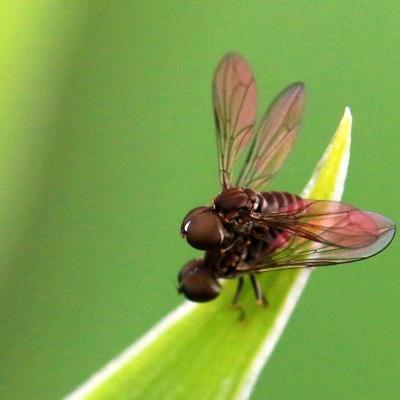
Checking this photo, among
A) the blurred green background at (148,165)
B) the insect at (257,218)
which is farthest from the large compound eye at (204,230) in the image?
the blurred green background at (148,165)

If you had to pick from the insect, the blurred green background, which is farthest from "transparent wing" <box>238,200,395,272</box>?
the blurred green background

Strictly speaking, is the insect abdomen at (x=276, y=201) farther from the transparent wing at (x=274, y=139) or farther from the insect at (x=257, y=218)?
the transparent wing at (x=274, y=139)

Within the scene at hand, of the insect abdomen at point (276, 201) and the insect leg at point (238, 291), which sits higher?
the insect abdomen at point (276, 201)

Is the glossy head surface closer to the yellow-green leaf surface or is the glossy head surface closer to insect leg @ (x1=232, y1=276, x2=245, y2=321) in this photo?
insect leg @ (x1=232, y1=276, x2=245, y2=321)

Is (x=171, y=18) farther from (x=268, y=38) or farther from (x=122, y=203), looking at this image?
(x=122, y=203)

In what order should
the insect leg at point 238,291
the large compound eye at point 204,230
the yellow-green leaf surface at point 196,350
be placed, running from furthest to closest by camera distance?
the large compound eye at point 204,230 → the insect leg at point 238,291 → the yellow-green leaf surface at point 196,350

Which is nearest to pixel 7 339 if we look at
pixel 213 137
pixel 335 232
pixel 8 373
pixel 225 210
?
pixel 8 373

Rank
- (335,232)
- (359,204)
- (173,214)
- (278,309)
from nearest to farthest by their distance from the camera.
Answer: (278,309)
(335,232)
(359,204)
(173,214)

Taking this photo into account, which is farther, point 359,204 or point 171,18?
point 171,18
